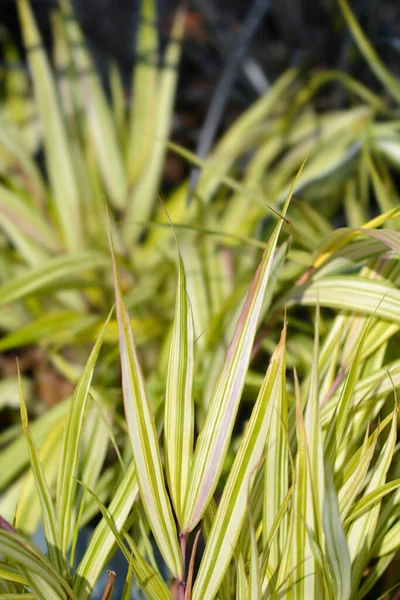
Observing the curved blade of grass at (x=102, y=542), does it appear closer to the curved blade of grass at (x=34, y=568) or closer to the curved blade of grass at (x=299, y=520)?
the curved blade of grass at (x=34, y=568)

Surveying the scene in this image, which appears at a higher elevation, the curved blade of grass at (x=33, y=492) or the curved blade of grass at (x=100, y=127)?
the curved blade of grass at (x=100, y=127)

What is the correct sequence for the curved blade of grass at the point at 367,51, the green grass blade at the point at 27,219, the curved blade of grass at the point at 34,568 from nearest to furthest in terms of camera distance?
the curved blade of grass at the point at 34,568
the curved blade of grass at the point at 367,51
the green grass blade at the point at 27,219

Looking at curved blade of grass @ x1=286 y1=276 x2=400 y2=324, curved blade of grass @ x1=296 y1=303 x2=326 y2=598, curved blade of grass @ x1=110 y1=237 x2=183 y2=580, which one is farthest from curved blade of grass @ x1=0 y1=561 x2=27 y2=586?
curved blade of grass @ x1=286 y1=276 x2=400 y2=324

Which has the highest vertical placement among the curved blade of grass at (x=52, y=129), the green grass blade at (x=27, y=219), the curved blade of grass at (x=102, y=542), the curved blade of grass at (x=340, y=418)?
the curved blade of grass at (x=52, y=129)

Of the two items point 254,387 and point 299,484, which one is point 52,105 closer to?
point 254,387

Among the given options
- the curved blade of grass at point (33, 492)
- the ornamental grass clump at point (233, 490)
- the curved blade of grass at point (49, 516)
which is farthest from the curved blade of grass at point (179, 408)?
the curved blade of grass at point (33, 492)

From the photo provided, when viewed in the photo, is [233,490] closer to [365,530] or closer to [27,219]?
[365,530]

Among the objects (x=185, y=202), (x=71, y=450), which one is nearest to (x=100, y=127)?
(x=185, y=202)
